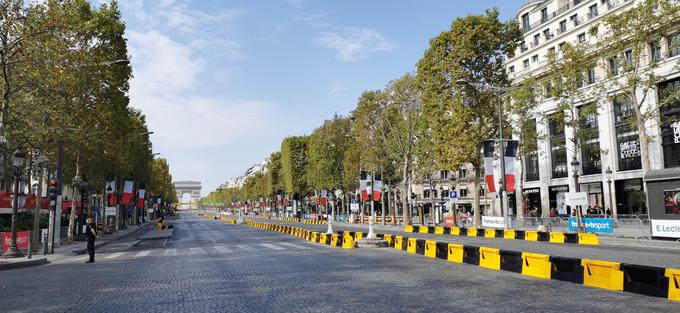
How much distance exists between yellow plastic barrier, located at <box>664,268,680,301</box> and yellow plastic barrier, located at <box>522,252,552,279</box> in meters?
2.85

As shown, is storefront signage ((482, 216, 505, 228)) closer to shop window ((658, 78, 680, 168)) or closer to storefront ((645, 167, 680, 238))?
storefront ((645, 167, 680, 238))

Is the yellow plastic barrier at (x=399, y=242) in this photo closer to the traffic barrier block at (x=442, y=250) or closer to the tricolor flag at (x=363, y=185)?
the traffic barrier block at (x=442, y=250)

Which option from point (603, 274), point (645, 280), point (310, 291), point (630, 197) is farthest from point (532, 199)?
point (310, 291)

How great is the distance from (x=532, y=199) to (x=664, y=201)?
3499 cm

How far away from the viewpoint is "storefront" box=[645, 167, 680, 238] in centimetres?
2178

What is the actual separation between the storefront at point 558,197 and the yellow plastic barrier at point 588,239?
1087 inches

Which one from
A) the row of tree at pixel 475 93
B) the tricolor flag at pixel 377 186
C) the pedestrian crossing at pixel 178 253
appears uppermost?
the row of tree at pixel 475 93

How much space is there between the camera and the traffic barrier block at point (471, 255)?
14.3 m

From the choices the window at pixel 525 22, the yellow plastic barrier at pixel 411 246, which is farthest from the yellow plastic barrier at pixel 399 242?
the window at pixel 525 22

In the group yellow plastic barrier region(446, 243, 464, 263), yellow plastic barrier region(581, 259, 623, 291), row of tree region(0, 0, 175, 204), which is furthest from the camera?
row of tree region(0, 0, 175, 204)

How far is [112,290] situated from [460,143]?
90.2 feet

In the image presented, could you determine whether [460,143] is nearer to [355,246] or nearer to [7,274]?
[355,246]

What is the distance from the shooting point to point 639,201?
43.0m

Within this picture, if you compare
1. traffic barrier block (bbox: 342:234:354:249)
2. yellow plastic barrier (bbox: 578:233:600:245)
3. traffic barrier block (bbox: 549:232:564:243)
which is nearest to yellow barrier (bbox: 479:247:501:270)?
traffic barrier block (bbox: 342:234:354:249)
